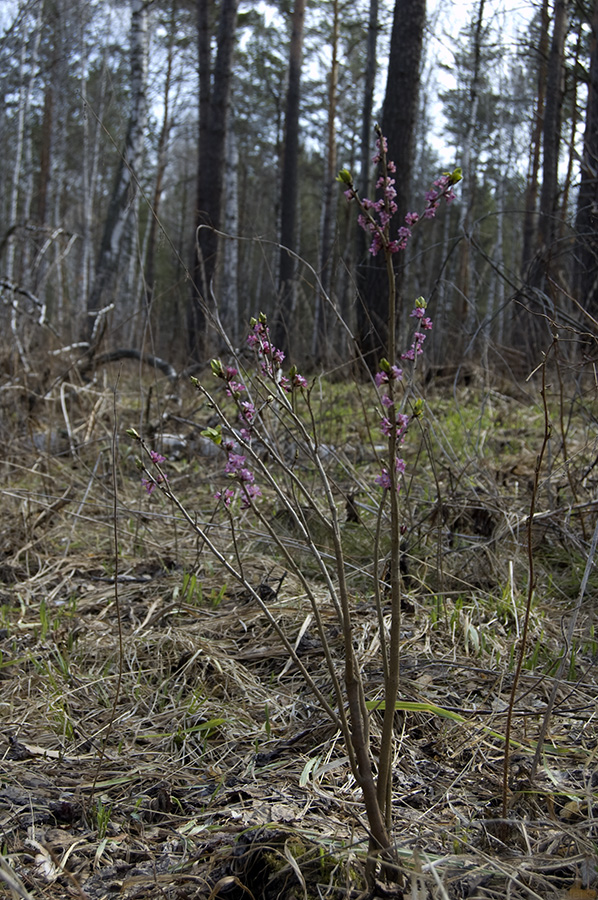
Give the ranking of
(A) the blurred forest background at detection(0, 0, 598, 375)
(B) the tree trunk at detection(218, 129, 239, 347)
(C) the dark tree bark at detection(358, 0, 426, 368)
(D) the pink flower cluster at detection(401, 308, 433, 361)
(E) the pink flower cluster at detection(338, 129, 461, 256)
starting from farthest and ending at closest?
(B) the tree trunk at detection(218, 129, 239, 347), (C) the dark tree bark at detection(358, 0, 426, 368), (A) the blurred forest background at detection(0, 0, 598, 375), (D) the pink flower cluster at detection(401, 308, 433, 361), (E) the pink flower cluster at detection(338, 129, 461, 256)

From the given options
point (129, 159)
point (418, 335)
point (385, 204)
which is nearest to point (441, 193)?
point (385, 204)

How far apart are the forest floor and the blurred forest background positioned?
0.84 meters

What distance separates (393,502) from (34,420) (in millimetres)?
3724

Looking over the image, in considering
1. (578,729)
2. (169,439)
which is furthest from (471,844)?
(169,439)

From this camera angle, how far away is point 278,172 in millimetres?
18391

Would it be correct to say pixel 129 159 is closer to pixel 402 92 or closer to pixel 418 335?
pixel 402 92

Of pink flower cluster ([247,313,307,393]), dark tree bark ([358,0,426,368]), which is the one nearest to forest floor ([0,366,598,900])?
pink flower cluster ([247,313,307,393])

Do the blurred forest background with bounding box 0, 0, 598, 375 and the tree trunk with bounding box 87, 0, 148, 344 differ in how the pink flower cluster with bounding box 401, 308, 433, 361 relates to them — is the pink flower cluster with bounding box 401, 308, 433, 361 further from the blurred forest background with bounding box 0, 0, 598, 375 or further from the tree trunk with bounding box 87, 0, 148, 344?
the tree trunk with bounding box 87, 0, 148, 344

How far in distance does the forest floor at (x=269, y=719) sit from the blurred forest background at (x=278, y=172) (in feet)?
2.75

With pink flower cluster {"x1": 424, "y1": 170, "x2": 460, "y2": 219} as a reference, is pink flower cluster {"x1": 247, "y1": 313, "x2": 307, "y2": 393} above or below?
below

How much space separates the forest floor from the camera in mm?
1033

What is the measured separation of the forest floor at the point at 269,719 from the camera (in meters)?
1.03

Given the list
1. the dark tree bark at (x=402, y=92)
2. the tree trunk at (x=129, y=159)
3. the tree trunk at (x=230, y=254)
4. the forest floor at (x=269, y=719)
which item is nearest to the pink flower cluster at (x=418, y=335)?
the forest floor at (x=269, y=719)

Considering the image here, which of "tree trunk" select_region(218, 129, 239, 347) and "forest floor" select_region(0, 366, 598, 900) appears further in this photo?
"tree trunk" select_region(218, 129, 239, 347)
